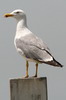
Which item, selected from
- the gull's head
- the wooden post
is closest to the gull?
the gull's head

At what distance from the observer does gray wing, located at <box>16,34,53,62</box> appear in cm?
961

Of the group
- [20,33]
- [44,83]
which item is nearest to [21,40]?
[20,33]

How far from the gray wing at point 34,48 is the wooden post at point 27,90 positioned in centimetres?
187

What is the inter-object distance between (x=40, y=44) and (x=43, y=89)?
249cm

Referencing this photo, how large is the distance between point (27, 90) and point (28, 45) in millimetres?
2744

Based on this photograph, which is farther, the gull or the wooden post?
the gull

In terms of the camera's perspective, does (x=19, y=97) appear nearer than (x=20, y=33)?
Yes

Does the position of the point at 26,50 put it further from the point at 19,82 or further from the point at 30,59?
the point at 19,82

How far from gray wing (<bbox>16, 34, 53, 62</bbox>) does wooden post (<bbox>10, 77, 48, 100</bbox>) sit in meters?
1.87

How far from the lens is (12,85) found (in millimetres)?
7398

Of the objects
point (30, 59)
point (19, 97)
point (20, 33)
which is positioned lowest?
point (19, 97)

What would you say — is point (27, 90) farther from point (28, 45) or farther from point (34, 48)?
point (28, 45)

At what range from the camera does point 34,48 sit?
9836 mm

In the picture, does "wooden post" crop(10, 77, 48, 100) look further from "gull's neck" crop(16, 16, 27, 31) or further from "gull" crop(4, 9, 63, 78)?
"gull's neck" crop(16, 16, 27, 31)
